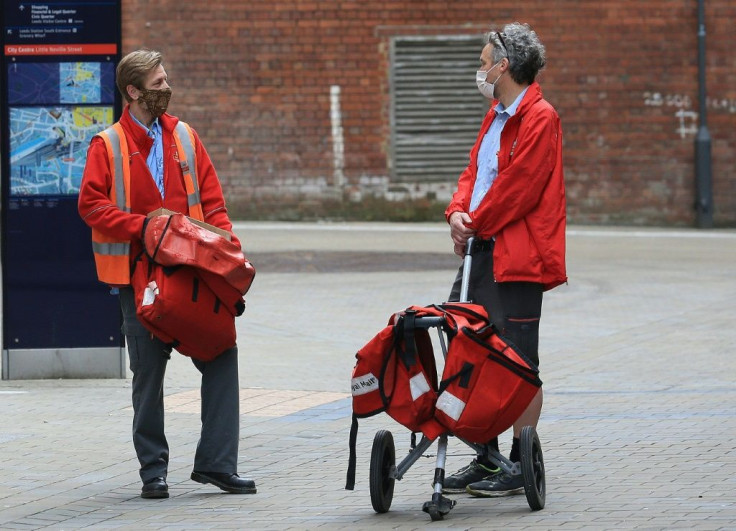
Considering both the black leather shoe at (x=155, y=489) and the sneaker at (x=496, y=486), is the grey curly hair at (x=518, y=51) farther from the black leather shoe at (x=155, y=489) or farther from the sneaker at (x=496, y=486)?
the black leather shoe at (x=155, y=489)

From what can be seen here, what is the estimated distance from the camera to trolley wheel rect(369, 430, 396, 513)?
586 cm

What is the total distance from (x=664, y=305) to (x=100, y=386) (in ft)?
18.9

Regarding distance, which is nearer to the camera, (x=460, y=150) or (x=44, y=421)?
(x=44, y=421)

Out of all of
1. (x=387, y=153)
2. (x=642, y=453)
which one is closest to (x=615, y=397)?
(x=642, y=453)

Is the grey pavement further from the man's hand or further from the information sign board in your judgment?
the man's hand

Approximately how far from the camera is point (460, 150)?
2214cm

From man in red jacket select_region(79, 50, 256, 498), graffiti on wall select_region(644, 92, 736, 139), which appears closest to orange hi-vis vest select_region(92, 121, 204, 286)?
man in red jacket select_region(79, 50, 256, 498)

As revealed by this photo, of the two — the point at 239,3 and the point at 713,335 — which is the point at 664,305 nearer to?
the point at 713,335

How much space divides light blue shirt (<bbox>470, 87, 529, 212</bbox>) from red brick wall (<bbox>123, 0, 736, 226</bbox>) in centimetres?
1544

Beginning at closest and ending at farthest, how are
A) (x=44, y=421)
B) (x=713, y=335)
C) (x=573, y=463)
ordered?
(x=573, y=463) < (x=44, y=421) < (x=713, y=335)

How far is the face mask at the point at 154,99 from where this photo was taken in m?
6.43

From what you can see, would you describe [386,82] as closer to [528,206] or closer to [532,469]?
[528,206]

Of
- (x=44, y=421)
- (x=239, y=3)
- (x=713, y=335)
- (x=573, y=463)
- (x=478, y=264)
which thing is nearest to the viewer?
(x=478, y=264)

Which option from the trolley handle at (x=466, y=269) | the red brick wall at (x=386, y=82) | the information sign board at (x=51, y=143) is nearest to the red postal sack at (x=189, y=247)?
the trolley handle at (x=466, y=269)
